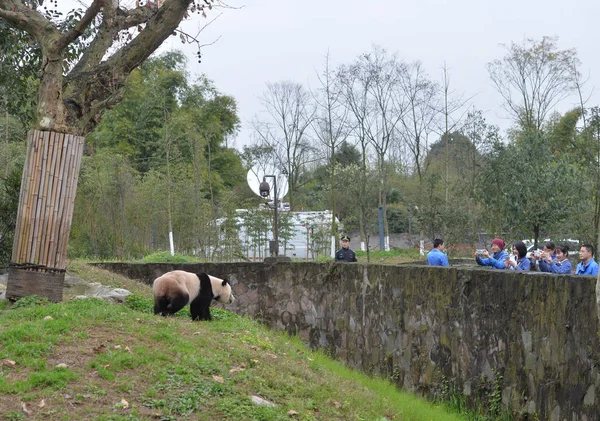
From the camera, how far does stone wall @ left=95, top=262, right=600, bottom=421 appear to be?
9.16 metres

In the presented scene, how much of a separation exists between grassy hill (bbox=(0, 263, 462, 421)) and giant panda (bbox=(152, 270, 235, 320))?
1145 mm

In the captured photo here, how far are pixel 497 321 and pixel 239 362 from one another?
12.2ft

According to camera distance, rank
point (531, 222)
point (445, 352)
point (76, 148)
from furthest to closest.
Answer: point (531, 222) → point (445, 352) → point (76, 148)

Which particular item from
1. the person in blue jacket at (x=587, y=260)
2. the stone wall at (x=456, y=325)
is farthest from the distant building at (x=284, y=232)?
the person in blue jacket at (x=587, y=260)

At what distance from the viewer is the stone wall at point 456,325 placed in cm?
916

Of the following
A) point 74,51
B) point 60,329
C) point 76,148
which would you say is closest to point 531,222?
point 74,51

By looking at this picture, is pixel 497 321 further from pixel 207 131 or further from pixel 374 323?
pixel 207 131

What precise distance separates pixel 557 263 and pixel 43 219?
7.64m

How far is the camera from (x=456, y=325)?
11336 mm

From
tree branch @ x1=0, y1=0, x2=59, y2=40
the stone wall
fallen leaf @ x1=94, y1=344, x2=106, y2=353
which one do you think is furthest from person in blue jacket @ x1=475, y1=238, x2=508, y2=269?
tree branch @ x1=0, y1=0, x2=59, y2=40

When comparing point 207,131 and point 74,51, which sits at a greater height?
point 207,131

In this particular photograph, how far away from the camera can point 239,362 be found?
8.52 m

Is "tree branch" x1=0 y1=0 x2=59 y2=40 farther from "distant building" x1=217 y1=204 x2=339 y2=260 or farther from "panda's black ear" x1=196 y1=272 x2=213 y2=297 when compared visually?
"distant building" x1=217 y1=204 x2=339 y2=260

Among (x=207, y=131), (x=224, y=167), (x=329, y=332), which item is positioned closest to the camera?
(x=329, y=332)
